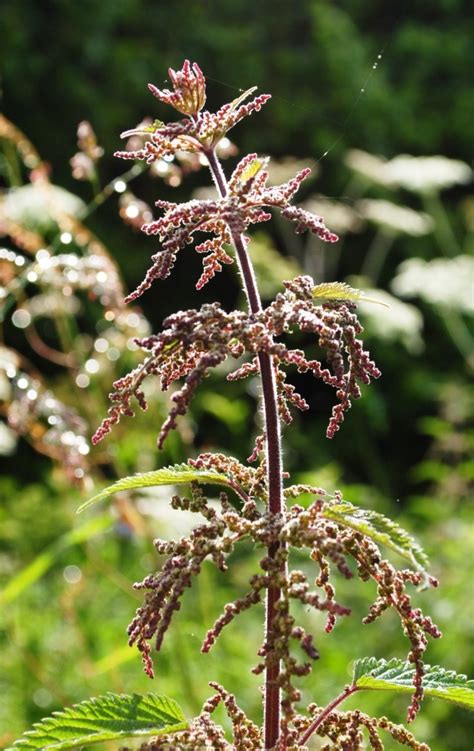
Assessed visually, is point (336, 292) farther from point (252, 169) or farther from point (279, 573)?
point (279, 573)

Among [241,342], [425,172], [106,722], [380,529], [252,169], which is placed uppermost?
[425,172]

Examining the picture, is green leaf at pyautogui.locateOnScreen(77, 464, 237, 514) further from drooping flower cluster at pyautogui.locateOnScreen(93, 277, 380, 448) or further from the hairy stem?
the hairy stem

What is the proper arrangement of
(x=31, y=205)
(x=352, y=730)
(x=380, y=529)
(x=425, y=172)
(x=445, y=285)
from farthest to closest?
(x=425, y=172), (x=445, y=285), (x=31, y=205), (x=352, y=730), (x=380, y=529)

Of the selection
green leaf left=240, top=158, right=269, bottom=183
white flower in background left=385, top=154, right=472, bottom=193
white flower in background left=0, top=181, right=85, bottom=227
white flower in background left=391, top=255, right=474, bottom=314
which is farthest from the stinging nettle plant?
white flower in background left=385, top=154, right=472, bottom=193

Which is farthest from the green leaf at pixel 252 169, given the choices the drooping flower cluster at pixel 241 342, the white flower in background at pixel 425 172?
the white flower in background at pixel 425 172

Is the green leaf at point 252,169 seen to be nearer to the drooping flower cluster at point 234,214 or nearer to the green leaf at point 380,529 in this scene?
the drooping flower cluster at point 234,214

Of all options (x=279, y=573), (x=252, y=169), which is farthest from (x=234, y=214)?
(x=279, y=573)
